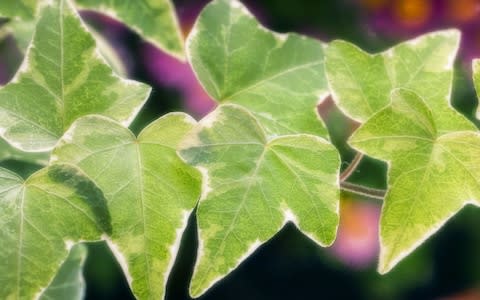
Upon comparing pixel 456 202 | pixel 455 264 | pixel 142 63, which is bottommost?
pixel 455 264

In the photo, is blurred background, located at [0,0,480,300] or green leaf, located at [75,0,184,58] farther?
blurred background, located at [0,0,480,300]

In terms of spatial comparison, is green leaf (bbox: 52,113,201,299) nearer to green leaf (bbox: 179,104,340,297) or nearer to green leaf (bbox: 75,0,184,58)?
green leaf (bbox: 179,104,340,297)

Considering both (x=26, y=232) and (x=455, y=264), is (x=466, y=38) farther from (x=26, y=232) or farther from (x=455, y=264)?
(x=26, y=232)

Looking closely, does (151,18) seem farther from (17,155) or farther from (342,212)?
(342,212)

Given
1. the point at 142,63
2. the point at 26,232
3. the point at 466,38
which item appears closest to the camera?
the point at 26,232

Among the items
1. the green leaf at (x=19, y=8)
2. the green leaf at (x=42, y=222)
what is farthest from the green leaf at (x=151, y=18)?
the green leaf at (x=42, y=222)

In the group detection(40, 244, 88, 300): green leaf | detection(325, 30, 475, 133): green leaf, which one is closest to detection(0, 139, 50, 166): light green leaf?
detection(40, 244, 88, 300): green leaf

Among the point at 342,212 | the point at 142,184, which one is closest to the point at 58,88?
the point at 142,184

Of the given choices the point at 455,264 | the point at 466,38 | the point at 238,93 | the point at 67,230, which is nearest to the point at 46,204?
the point at 67,230
